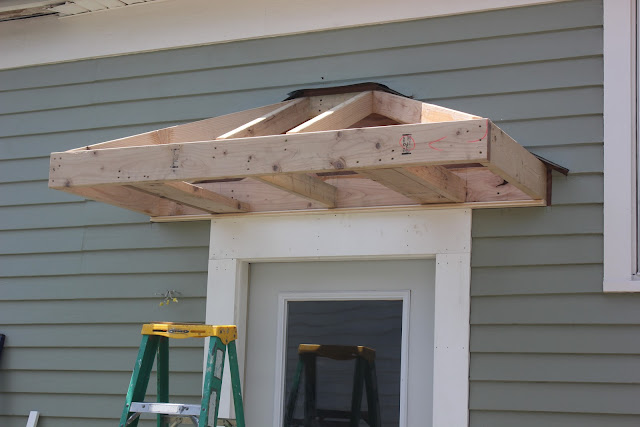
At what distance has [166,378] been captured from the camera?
15.2 ft

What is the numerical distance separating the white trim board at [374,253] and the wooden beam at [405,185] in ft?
0.45

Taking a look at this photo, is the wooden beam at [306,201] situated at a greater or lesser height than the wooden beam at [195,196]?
greater

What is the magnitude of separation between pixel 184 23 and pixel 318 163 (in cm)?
221

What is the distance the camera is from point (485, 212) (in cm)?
457

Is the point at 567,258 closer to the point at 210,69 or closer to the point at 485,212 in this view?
the point at 485,212

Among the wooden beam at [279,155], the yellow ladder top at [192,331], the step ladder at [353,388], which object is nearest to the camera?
the wooden beam at [279,155]

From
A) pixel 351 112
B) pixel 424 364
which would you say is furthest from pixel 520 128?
pixel 424 364

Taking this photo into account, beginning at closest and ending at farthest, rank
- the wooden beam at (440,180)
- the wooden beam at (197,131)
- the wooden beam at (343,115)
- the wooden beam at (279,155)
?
the wooden beam at (279,155)
the wooden beam at (440,180)
the wooden beam at (343,115)
the wooden beam at (197,131)

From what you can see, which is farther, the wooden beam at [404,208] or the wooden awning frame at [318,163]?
the wooden beam at [404,208]

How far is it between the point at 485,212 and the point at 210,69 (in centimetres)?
195

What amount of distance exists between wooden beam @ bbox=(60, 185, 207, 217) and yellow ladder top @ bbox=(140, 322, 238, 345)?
2.38ft

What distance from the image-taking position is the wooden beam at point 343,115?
13.7 feet

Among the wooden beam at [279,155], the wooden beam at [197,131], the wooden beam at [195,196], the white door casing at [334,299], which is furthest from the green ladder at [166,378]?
the wooden beam at [197,131]

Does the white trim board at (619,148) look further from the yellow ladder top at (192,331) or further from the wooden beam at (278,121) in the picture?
the yellow ladder top at (192,331)
